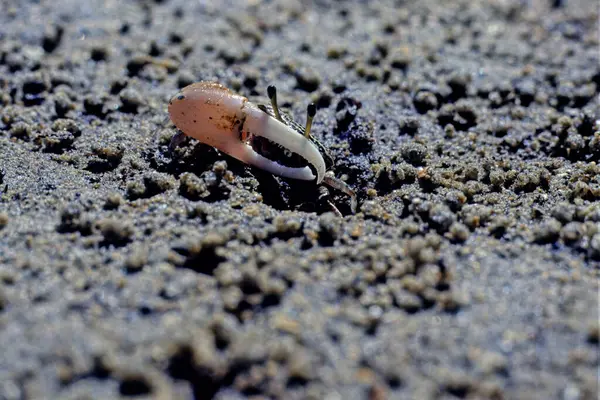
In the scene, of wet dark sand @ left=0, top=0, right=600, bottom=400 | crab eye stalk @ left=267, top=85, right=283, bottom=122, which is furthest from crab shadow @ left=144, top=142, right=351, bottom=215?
crab eye stalk @ left=267, top=85, right=283, bottom=122

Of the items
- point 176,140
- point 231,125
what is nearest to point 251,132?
point 231,125

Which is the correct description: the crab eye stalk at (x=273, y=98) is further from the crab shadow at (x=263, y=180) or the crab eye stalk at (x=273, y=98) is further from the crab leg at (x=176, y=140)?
the crab leg at (x=176, y=140)

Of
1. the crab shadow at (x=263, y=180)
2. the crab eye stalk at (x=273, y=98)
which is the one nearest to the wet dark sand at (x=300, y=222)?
the crab shadow at (x=263, y=180)

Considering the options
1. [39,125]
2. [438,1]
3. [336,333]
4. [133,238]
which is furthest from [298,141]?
[438,1]

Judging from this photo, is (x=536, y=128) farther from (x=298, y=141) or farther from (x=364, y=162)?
(x=298, y=141)

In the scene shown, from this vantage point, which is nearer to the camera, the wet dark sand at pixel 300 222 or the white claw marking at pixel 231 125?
the wet dark sand at pixel 300 222

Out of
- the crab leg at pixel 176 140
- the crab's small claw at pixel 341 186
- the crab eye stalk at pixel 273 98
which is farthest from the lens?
the crab leg at pixel 176 140

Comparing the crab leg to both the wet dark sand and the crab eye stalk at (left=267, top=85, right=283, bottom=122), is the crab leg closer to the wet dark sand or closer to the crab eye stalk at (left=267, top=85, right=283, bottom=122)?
the wet dark sand
